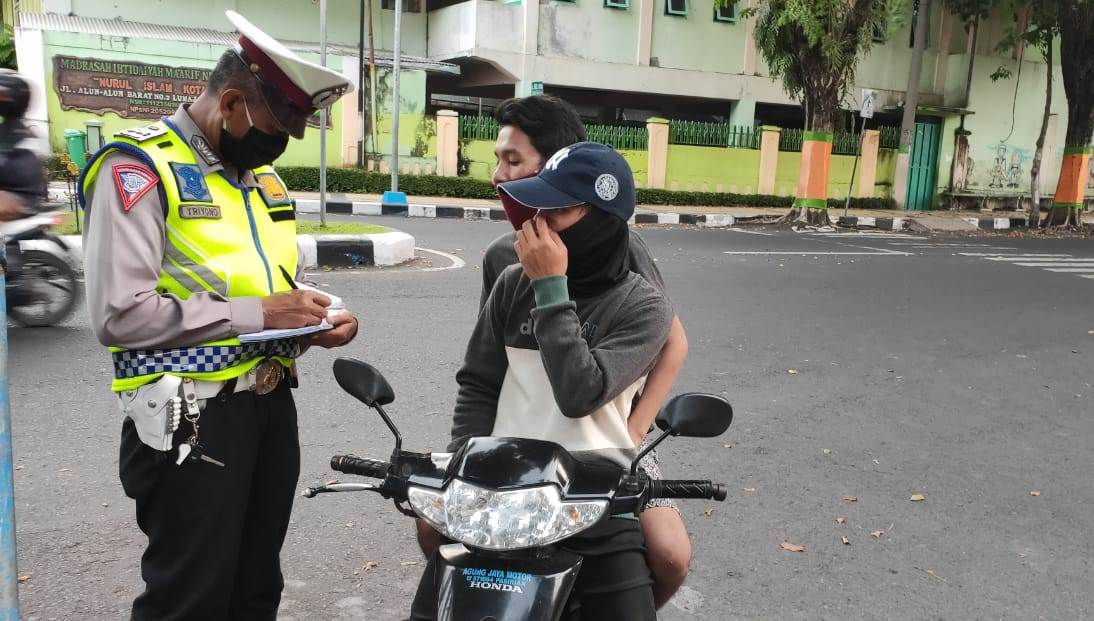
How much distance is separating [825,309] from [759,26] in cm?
1018

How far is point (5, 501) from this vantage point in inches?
67.0

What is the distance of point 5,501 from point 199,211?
26.0 inches

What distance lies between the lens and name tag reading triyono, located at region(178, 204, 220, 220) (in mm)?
1847

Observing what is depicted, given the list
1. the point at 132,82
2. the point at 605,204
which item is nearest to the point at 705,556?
the point at 605,204

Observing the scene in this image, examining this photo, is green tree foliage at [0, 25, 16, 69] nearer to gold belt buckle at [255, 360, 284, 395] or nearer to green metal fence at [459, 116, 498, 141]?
green metal fence at [459, 116, 498, 141]

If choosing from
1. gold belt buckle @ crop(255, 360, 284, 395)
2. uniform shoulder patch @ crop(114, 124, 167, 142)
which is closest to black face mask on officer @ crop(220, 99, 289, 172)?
uniform shoulder patch @ crop(114, 124, 167, 142)

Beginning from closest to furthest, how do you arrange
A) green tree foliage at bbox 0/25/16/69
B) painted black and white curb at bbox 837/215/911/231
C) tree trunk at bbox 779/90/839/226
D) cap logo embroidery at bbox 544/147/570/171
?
cap logo embroidery at bbox 544/147/570/171, tree trunk at bbox 779/90/839/226, painted black and white curb at bbox 837/215/911/231, green tree foliage at bbox 0/25/16/69

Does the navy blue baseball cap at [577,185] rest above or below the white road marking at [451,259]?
above

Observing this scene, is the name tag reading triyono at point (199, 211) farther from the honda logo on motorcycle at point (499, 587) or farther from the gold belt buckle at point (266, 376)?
the honda logo on motorcycle at point (499, 587)

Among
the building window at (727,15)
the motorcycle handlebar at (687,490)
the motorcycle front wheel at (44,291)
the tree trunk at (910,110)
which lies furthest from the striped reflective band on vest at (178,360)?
the building window at (727,15)

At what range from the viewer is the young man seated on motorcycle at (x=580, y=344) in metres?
1.81

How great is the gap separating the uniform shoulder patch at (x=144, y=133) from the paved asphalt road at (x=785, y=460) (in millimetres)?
1590

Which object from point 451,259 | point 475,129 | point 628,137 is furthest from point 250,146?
point 628,137

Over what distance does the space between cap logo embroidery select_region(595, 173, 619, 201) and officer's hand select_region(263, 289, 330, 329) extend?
666mm
